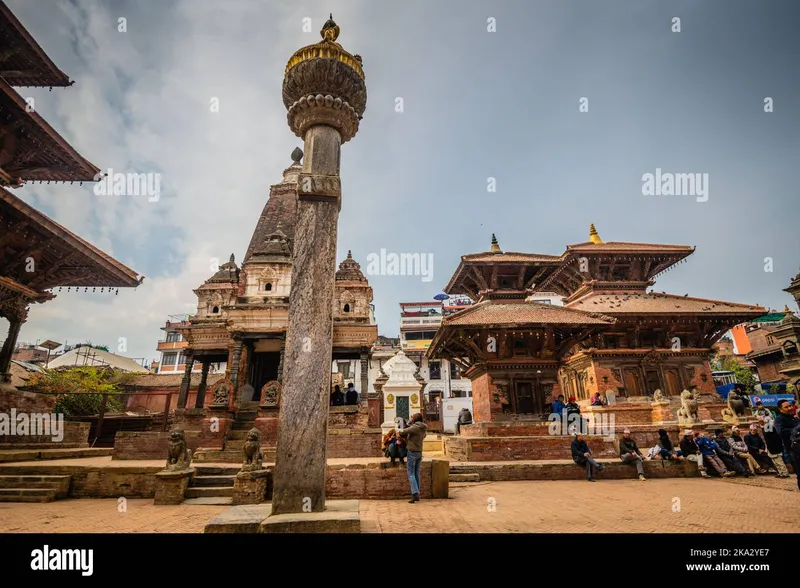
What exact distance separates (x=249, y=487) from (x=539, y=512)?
5285 mm

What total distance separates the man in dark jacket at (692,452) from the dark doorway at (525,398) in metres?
4.55

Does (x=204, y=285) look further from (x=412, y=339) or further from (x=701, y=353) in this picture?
(x=701, y=353)

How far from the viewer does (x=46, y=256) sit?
1416 cm

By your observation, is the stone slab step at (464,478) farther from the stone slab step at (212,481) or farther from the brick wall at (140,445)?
the brick wall at (140,445)

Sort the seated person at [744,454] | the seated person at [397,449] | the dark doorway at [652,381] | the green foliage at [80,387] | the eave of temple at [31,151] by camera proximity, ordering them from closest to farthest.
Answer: the seated person at [397,449]
the seated person at [744,454]
the eave of temple at [31,151]
the green foliage at [80,387]
the dark doorway at [652,381]

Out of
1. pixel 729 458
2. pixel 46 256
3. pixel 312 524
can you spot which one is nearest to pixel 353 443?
pixel 312 524

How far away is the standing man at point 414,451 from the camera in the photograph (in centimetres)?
726

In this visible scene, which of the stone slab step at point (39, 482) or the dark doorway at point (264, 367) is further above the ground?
the dark doorway at point (264, 367)

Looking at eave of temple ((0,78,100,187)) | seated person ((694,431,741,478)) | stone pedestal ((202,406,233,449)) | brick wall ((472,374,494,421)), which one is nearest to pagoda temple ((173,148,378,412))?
stone pedestal ((202,406,233,449))

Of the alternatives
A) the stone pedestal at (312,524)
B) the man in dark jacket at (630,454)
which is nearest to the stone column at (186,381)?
the stone pedestal at (312,524)

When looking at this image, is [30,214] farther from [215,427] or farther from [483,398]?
[483,398]

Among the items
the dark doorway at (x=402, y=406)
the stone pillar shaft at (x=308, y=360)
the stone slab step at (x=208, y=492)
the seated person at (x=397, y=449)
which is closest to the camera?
the stone pillar shaft at (x=308, y=360)

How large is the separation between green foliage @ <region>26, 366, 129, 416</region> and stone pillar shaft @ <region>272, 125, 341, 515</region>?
13.8m
